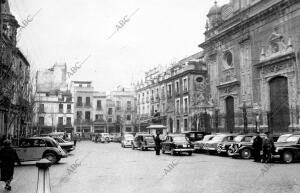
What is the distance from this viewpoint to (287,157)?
705 inches

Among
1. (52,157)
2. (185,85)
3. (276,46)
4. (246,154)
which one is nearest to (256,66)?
(276,46)

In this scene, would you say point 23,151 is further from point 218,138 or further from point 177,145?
point 218,138

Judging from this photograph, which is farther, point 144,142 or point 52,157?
point 144,142

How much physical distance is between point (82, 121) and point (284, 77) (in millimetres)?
50695

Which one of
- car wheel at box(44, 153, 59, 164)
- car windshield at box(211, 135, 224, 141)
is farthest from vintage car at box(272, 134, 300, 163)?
car wheel at box(44, 153, 59, 164)

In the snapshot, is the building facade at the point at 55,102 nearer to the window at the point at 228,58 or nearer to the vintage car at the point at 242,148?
the window at the point at 228,58

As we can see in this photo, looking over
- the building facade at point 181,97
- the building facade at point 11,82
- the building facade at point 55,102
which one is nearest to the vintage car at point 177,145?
the building facade at point 11,82

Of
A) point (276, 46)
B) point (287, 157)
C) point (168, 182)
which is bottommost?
point (168, 182)

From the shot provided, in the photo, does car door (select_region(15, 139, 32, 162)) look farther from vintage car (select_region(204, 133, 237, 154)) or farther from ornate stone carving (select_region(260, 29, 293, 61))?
ornate stone carving (select_region(260, 29, 293, 61))

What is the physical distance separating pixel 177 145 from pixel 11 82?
49.6 feet

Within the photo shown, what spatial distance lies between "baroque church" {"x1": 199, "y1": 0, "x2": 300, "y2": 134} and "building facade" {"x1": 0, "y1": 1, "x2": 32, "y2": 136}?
21.1 m

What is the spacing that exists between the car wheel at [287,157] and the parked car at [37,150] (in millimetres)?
11374

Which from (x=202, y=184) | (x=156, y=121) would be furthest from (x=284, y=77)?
(x=156, y=121)

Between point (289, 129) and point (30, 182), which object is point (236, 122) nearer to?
point (289, 129)
